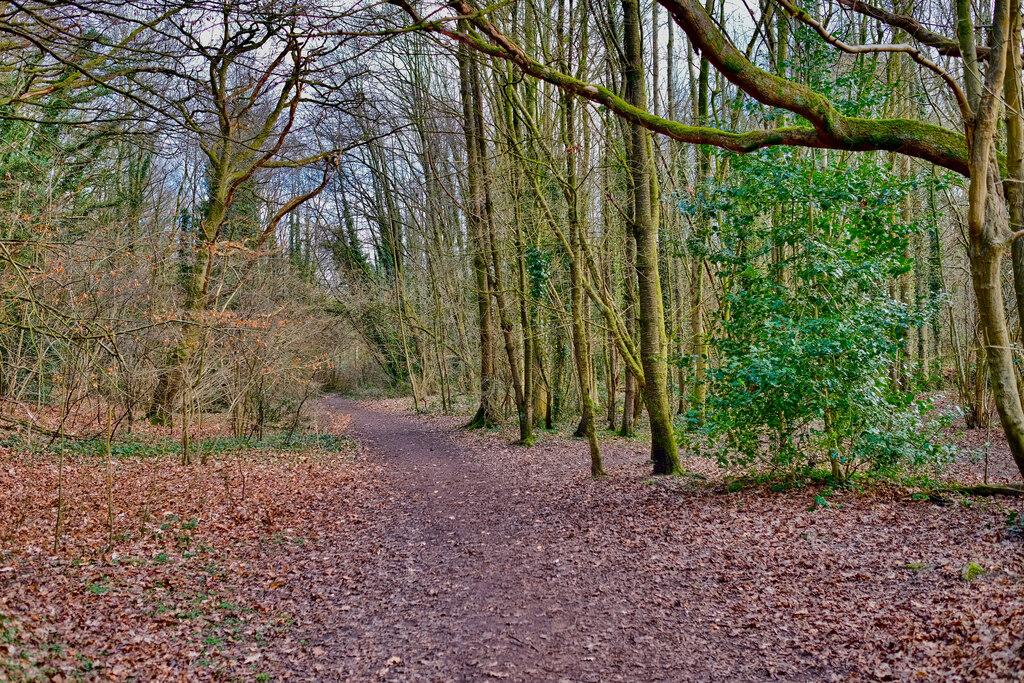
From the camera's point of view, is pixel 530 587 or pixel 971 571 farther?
pixel 530 587

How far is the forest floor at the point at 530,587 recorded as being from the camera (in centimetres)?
430

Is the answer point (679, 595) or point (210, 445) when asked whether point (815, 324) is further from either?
point (210, 445)

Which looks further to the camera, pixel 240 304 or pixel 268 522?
pixel 240 304

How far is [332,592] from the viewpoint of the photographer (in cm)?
631

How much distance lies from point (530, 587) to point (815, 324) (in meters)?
4.49

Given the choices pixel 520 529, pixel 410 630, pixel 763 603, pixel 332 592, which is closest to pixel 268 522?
pixel 332 592

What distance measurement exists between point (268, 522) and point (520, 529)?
3.37 m

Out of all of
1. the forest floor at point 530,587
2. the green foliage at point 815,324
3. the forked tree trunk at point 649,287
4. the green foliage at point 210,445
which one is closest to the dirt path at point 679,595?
the forest floor at point 530,587

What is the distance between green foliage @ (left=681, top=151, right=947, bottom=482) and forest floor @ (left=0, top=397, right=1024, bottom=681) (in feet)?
2.22

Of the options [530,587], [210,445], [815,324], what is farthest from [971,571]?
A: [210,445]

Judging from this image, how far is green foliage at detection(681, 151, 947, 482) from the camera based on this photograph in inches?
298

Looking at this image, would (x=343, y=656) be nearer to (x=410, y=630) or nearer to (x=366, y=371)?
(x=410, y=630)

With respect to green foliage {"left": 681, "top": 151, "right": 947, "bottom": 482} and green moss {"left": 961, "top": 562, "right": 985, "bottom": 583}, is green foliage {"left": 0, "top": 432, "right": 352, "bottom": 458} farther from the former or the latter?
green moss {"left": 961, "top": 562, "right": 985, "bottom": 583}

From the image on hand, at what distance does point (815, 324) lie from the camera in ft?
25.0
